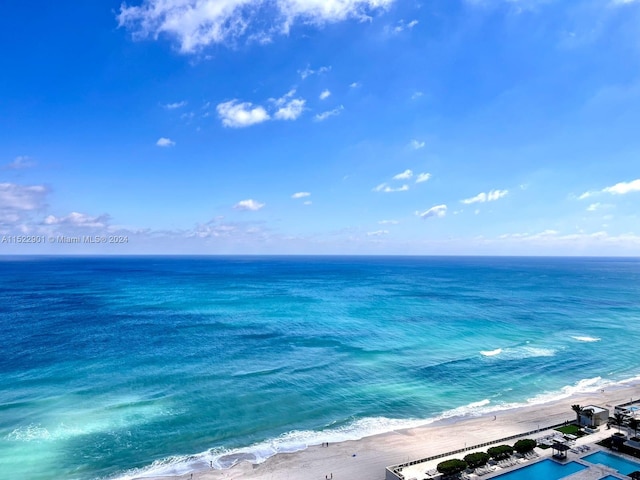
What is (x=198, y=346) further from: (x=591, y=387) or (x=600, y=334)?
(x=600, y=334)

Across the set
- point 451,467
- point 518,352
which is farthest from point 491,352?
point 451,467

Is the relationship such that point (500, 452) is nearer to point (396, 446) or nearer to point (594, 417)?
point (396, 446)

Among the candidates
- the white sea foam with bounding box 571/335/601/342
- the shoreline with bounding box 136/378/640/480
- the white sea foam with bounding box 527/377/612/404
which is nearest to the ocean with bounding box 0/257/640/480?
the white sea foam with bounding box 527/377/612/404

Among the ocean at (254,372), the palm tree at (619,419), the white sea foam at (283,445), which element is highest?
the palm tree at (619,419)

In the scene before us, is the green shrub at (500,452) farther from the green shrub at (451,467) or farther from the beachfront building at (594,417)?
the beachfront building at (594,417)

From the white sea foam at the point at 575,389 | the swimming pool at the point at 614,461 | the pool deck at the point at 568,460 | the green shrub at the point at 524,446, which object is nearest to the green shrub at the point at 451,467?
the pool deck at the point at 568,460

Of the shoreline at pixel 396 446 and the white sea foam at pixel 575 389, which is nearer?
the shoreline at pixel 396 446

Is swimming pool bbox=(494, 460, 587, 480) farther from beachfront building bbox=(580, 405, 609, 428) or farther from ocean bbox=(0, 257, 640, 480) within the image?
ocean bbox=(0, 257, 640, 480)
